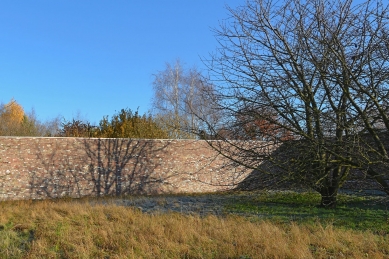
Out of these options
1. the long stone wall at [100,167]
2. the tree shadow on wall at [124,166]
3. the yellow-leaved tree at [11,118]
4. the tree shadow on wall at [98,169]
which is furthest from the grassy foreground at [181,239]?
the yellow-leaved tree at [11,118]

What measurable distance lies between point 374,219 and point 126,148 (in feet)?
38.5

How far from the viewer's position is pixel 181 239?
6844 mm

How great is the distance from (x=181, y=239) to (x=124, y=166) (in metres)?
11.5

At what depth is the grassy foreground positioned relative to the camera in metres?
6.01

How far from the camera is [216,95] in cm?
861

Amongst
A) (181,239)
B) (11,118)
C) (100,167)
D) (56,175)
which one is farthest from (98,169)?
(11,118)

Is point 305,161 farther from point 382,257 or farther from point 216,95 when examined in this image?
point 382,257

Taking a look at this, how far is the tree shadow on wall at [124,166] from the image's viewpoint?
685 inches

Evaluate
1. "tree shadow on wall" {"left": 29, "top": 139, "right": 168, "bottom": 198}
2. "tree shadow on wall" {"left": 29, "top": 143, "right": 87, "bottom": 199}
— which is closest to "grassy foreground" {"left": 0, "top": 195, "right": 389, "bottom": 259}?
"tree shadow on wall" {"left": 29, "top": 143, "right": 87, "bottom": 199}

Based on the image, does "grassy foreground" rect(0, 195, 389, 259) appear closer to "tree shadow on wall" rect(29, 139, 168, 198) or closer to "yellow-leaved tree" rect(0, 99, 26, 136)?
"tree shadow on wall" rect(29, 139, 168, 198)

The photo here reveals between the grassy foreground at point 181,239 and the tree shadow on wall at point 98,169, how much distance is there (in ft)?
25.4

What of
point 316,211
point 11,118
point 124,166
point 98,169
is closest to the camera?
point 316,211

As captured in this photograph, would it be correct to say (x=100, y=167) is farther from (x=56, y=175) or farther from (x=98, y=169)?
(x=56, y=175)

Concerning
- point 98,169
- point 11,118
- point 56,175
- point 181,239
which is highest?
point 11,118
